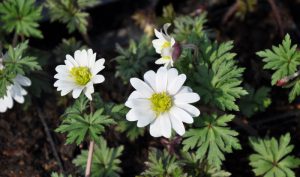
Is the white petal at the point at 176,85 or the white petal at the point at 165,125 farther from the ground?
the white petal at the point at 176,85

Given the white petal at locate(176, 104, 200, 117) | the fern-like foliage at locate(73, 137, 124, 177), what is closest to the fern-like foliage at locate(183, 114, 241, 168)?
the white petal at locate(176, 104, 200, 117)

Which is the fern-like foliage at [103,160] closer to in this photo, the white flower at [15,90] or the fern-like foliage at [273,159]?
the white flower at [15,90]

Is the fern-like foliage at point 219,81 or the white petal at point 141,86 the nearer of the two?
the white petal at point 141,86

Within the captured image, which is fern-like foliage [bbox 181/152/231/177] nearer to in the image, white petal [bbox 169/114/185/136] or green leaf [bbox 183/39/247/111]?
green leaf [bbox 183/39/247/111]

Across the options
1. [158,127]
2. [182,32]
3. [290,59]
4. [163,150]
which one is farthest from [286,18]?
[158,127]

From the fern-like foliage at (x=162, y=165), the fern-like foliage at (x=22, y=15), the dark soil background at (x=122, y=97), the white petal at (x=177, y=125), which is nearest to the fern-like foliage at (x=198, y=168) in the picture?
the fern-like foliage at (x=162, y=165)

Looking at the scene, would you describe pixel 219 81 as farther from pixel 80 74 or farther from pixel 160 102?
pixel 80 74
